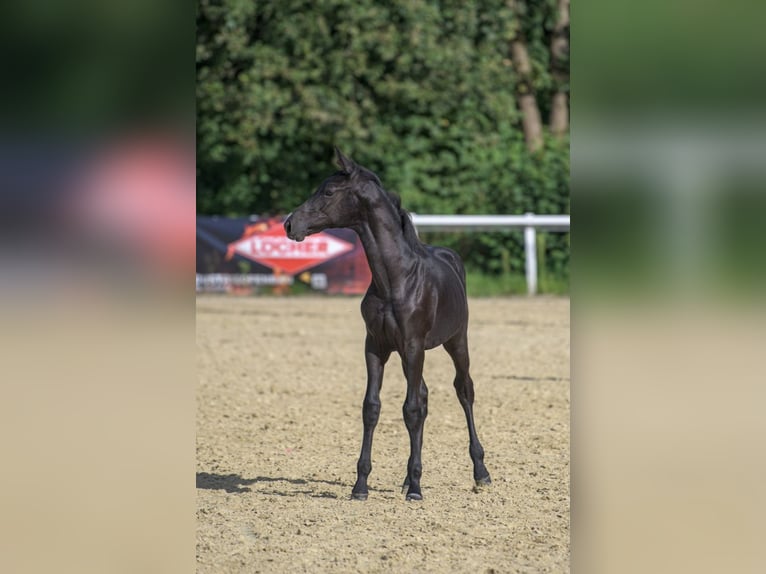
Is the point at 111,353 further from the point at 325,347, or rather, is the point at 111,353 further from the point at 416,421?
Answer: the point at 325,347

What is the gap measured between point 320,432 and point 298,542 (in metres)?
3.44

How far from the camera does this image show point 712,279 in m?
2.25

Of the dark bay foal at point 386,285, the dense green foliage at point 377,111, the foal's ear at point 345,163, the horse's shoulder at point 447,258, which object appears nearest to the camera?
the foal's ear at point 345,163

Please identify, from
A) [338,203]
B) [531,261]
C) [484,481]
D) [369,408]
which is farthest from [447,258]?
[531,261]

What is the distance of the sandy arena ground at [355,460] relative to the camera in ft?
17.2

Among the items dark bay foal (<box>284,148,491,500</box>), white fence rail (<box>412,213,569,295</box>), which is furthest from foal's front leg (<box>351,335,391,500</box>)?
white fence rail (<box>412,213,569,295</box>)

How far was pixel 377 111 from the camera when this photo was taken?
78.0 feet

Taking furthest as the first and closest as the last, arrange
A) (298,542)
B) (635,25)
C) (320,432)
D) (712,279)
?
1. (320,432)
2. (298,542)
3. (635,25)
4. (712,279)

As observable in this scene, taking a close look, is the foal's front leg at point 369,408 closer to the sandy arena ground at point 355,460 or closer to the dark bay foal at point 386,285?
the dark bay foal at point 386,285

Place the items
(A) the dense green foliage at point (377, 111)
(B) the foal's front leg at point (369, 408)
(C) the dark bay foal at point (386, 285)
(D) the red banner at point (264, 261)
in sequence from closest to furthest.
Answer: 1. (C) the dark bay foal at point (386, 285)
2. (B) the foal's front leg at point (369, 408)
3. (D) the red banner at point (264, 261)
4. (A) the dense green foliage at point (377, 111)

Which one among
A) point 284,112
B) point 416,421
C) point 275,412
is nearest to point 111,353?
point 416,421

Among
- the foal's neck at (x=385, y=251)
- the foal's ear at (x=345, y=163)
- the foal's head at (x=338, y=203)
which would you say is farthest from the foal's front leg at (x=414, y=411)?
the foal's ear at (x=345, y=163)

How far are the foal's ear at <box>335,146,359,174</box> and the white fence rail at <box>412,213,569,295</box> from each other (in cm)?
1397

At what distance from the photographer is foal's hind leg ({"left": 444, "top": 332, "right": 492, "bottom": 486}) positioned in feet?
22.2
